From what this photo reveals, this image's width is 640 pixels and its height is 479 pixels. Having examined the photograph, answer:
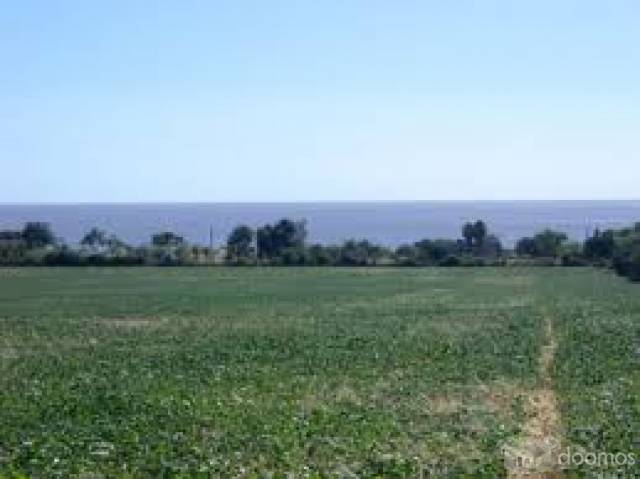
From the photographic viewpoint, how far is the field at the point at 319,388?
1678cm

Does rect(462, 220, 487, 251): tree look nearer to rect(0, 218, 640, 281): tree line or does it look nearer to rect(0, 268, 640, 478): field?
rect(0, 218, 640, 281): tree line

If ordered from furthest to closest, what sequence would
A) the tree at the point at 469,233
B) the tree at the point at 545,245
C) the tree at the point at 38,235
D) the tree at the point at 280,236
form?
the tree at the point at 38,235 < the tree at the point at 469,233 < the tree at the point at 280,236 < the tree at the point at 545,245

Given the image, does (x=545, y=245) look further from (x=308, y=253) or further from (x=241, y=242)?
(x=241, y=242)

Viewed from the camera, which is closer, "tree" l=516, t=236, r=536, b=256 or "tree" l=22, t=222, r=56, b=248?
"tree" l=516, t=236, r=536, b=256

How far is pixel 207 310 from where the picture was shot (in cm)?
5147

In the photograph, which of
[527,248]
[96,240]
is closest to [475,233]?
[527,248]

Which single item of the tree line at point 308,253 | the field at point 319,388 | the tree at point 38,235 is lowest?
the field at point 319,388

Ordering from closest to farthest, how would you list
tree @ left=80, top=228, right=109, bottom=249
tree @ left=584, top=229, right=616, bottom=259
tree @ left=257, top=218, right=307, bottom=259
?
1. tree @ left=584, top=229, right=616, bottom=259
2. tree @ left=257, top=218, right=307, bottom=259
3. tree @ left=80, top=228, right=109, bottom=249

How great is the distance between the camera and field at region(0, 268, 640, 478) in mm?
16781

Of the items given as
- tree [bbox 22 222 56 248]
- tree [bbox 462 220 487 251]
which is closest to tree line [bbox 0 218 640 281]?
tree [bbox 462 220 487 251]

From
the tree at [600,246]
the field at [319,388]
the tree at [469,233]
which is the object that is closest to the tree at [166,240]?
the tree at [469,233]

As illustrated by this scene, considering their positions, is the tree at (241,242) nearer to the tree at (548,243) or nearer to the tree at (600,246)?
the tree at (548,243)

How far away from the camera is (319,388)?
2512 centimetres

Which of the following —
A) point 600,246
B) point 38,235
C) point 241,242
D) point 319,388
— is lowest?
point 319,388
